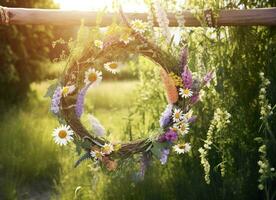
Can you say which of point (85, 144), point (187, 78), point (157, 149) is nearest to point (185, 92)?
point (187, 78)

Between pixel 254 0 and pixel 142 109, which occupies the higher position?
pixel 254 0

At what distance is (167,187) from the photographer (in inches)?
155

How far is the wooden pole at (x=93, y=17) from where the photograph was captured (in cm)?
343

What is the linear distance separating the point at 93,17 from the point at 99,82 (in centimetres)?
74

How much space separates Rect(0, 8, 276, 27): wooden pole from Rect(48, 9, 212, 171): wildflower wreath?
1.85ft

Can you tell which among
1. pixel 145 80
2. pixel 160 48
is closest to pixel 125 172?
pixel 145 80

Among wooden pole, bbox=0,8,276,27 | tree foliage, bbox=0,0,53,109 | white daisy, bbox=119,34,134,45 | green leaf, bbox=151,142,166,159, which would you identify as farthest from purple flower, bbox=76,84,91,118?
tree foliage, bbox=0,0,53,109

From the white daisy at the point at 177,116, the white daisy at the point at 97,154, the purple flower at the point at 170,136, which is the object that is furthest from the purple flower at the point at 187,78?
the white daisy at the point at 97,154

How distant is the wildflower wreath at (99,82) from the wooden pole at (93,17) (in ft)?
1.85

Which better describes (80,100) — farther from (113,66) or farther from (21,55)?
(21,55)

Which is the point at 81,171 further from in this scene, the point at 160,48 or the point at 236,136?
the point at 160,48

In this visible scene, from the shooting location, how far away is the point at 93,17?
11.2 feet

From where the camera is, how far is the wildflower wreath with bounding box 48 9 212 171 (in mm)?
2783

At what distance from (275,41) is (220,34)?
0.36 metres
